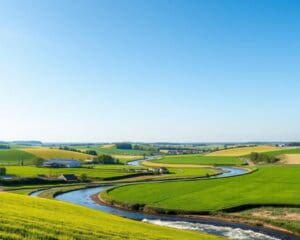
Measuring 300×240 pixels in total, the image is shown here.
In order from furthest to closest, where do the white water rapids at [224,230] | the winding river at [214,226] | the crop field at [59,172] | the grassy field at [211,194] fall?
1. the crop field at [59,172]
2. the grassy field at [211,194]
3. the winding river at [214,226]
4. the white water rapids at [224,230]

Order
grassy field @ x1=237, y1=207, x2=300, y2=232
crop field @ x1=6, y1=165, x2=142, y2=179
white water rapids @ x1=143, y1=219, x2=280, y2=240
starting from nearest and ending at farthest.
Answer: white water rapids @ x1=143, y1=219, x2=280, y2=240, grassy field @ x1=237, y1=207, x2=300, y2=232, crop field @ x1=6, y1=165, x2=142, y2=179

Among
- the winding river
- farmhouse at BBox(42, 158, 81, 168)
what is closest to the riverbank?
the winding river

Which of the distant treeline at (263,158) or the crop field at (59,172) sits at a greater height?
the distant treeline at (263,158)

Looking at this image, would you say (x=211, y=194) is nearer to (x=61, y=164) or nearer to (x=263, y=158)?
(x=61, y=164)

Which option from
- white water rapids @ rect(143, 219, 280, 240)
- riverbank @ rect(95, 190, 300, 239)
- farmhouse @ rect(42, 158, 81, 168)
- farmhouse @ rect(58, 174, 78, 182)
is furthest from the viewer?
farmhouse @ rect(42, 158, 81, 168)

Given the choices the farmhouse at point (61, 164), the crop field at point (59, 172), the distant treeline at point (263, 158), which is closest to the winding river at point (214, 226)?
the crop field at point (59, 172)

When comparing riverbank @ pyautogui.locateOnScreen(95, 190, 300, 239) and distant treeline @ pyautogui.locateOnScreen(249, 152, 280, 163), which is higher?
distant treeline @ pyautogui.locateOnScreen(249, 152, 280, 163)

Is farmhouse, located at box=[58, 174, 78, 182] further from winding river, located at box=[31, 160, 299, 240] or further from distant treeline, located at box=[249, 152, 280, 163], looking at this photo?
distant treeline, located at box=[249, 152, 280, 163]

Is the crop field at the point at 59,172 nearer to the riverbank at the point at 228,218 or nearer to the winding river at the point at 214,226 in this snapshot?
the winding river at the point at 214,226
